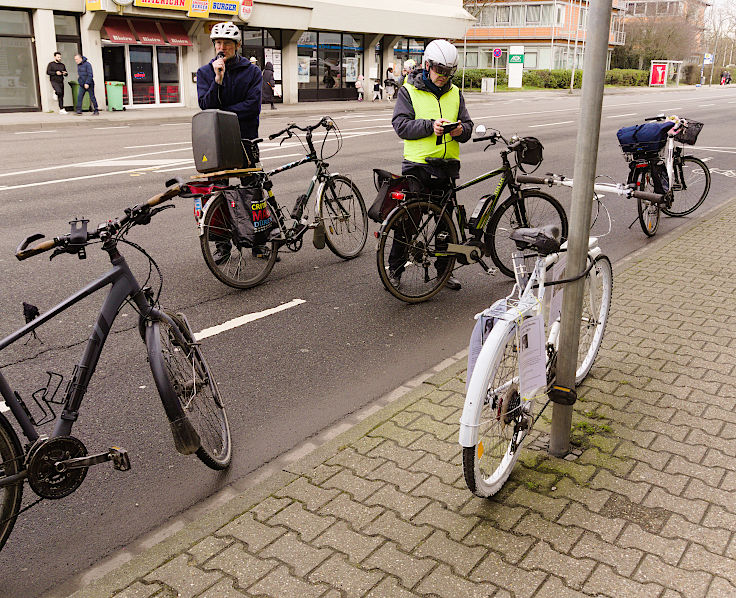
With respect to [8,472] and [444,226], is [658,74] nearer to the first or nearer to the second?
[444,226]

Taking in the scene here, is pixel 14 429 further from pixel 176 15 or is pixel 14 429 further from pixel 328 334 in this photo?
pixel 176 15

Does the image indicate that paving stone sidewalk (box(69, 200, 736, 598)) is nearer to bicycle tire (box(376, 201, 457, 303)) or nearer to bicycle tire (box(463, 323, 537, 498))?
bicycle tire (box(463, 323, 537, 498))

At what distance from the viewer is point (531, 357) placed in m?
3.47

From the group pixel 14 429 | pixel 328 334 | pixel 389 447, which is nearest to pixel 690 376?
pixel 389 447

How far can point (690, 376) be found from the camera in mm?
4754

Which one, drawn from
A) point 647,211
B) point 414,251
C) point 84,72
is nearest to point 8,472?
point 414,251

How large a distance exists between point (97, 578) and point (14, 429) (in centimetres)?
66

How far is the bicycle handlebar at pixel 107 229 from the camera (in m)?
3.09

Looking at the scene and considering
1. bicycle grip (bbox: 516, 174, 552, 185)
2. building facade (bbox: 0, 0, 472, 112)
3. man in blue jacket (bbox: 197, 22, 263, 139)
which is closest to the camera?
bicycle grip (bbox: 516, 174, 552, 185)

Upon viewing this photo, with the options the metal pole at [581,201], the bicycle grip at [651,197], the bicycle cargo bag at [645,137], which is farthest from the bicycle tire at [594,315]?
the bicycle cargo bag at [645,137]

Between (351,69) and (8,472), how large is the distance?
3708 centimetres

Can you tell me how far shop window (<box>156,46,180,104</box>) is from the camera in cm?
2934

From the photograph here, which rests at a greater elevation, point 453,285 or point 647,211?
point 647,211

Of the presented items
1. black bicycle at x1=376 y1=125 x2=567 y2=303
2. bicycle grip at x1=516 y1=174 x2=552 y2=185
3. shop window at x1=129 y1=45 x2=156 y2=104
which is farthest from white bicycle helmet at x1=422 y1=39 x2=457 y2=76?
shop window at x1=129 y1=45 x2=156 y2=104
